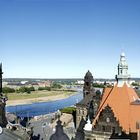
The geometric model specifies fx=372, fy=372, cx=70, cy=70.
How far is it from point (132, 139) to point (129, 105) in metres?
4.37

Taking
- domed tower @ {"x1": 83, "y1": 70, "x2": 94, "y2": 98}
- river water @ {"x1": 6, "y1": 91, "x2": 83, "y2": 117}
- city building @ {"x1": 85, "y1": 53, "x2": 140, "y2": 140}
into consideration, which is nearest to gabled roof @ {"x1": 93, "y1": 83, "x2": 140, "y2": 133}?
city building @ {"x1": 85, "y1": 53, "x2": 140, "y2": 140}

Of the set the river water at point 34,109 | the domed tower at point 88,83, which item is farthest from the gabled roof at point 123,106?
the river water at point 34,109

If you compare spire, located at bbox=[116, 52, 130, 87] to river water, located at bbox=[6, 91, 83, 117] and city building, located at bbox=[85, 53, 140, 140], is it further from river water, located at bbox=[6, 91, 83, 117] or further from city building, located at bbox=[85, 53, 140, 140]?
river water, located at bbox=[6, 91, 83, 117]

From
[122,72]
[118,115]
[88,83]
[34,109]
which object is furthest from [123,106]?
[34,109]

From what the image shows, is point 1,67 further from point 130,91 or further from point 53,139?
point 53,139

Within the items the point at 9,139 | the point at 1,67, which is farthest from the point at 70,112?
the point at 9,139

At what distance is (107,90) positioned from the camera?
3972 centimetres

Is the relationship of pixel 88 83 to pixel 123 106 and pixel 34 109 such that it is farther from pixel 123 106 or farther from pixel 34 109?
pixel 34 109

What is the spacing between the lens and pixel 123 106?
3616cm

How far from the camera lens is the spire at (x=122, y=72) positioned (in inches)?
1534

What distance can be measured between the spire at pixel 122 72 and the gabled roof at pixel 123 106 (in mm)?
904

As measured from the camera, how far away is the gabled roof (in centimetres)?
3478

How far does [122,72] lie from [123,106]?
196 inches

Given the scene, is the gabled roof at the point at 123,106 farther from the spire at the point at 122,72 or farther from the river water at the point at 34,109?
the river water at the point at 34,109
